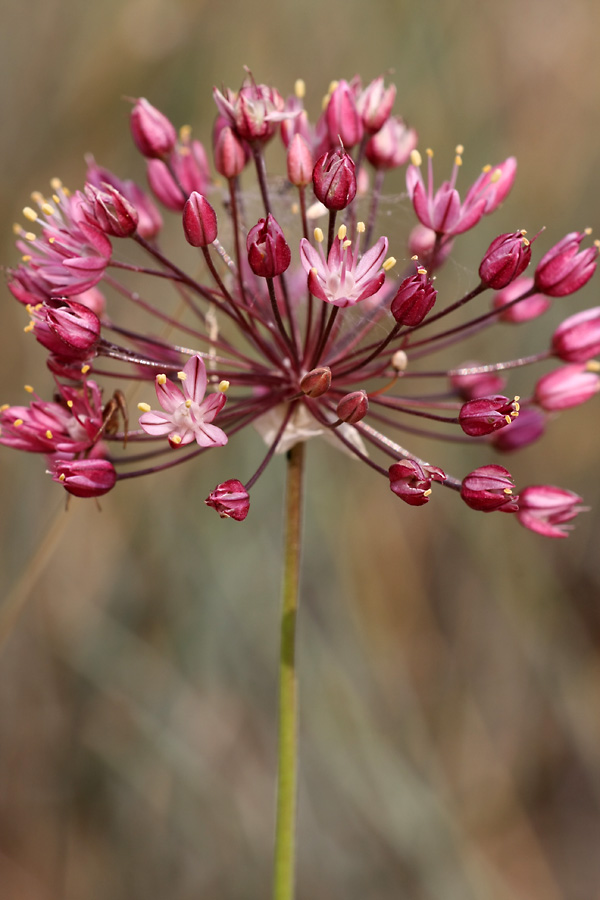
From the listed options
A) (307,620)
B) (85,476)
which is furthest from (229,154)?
(307,620)

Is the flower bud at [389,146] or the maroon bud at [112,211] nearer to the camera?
the maroon bud at [112,211]

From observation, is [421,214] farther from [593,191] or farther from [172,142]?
[593,191]

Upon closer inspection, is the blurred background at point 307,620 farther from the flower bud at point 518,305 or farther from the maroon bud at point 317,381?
the maroon bud at point 317,381

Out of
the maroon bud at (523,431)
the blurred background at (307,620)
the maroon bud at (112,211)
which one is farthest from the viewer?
the blurred background at (307,620)

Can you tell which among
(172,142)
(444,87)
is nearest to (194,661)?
(172,142)

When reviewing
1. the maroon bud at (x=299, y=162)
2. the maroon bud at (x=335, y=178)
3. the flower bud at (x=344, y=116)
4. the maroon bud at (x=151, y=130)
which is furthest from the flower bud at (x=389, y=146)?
the maroon bud at (x=335, y=178)

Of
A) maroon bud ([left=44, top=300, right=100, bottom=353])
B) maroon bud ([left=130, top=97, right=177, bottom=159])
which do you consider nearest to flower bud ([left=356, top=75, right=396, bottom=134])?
maroon bud ([left=130, top=97, right=177, bottom=159])

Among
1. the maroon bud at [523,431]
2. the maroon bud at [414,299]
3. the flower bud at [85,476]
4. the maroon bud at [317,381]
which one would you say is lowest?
the flower bud at [85,476]
